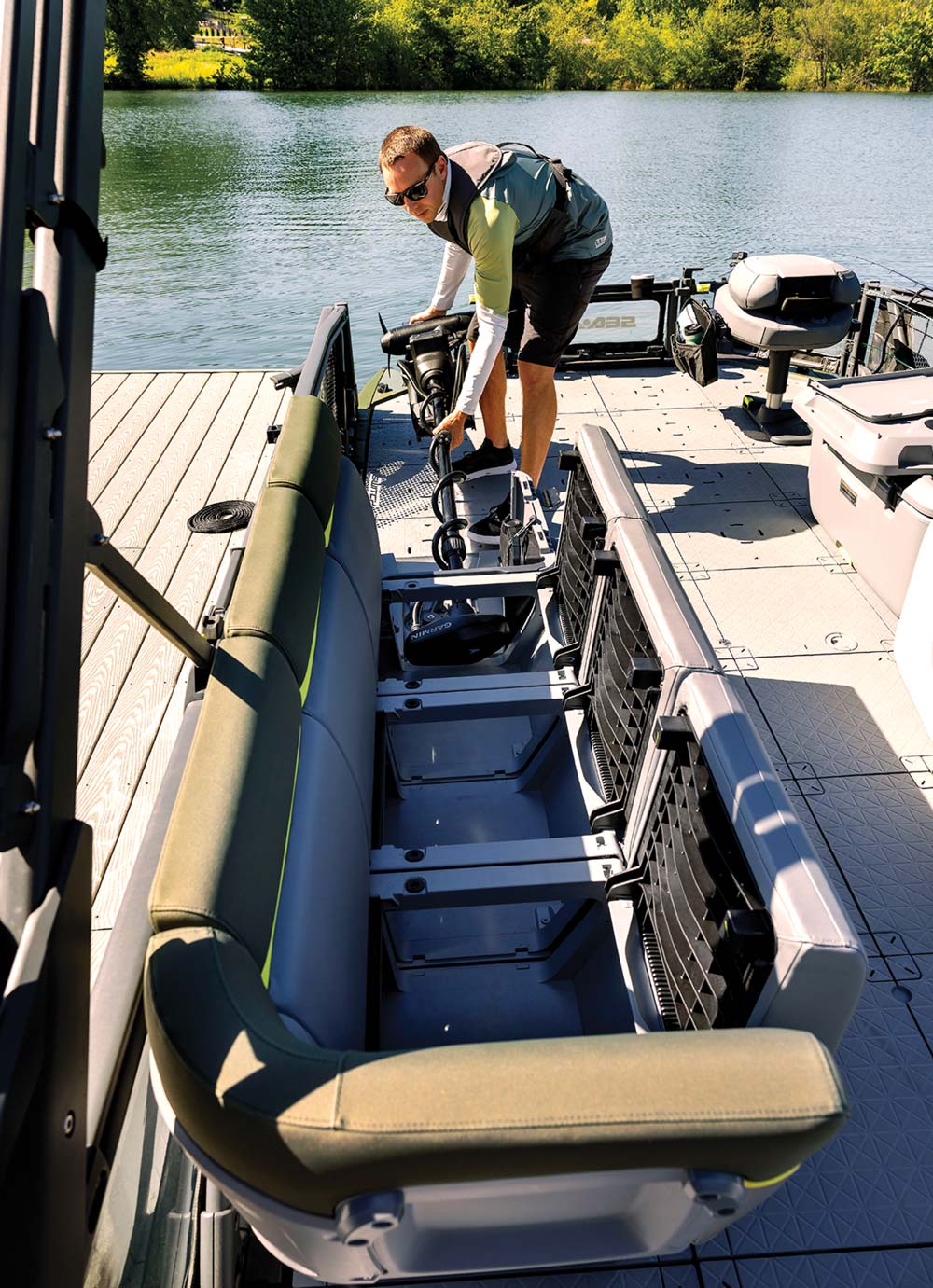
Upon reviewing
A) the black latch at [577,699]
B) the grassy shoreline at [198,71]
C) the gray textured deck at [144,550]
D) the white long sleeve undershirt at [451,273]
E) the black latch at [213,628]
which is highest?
the grassy shoreline at [198,71]

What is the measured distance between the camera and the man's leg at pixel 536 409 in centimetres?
372

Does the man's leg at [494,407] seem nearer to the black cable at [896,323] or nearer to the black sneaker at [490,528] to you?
the black sneaker at [490,528]

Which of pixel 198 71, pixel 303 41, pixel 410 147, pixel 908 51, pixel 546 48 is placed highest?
pixel 908 51

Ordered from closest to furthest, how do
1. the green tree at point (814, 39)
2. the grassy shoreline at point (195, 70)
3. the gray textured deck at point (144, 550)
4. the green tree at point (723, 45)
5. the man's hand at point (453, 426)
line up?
the gray textured deck at point (144, 550), the man's hand at point (453, 426), the grassy shoreline at point (195, 70), the green tree at point (814, 39), the green tree at point (723, 45)

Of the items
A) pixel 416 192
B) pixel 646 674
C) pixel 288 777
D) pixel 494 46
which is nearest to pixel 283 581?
pixel 288 777

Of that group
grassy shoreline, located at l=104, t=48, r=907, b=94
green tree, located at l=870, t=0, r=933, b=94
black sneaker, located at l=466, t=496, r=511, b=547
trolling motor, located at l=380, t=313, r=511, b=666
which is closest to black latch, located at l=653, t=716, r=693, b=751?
trolling motor, located at l=380, t=313, r=511, b=666

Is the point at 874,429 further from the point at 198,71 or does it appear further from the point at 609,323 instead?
the point at 198,71

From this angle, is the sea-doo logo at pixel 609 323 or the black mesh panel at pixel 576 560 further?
the sea-doo logo at pixel 609 323

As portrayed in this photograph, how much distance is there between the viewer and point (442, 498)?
12.5 feet

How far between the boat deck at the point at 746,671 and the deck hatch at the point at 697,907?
323mm

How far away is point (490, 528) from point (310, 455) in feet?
5.42

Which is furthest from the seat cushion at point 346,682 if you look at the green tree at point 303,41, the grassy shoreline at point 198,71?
the green tree at point 303,41

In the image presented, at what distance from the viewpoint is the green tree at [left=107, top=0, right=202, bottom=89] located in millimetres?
24484

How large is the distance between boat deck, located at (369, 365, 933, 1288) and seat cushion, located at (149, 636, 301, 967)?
531mm
